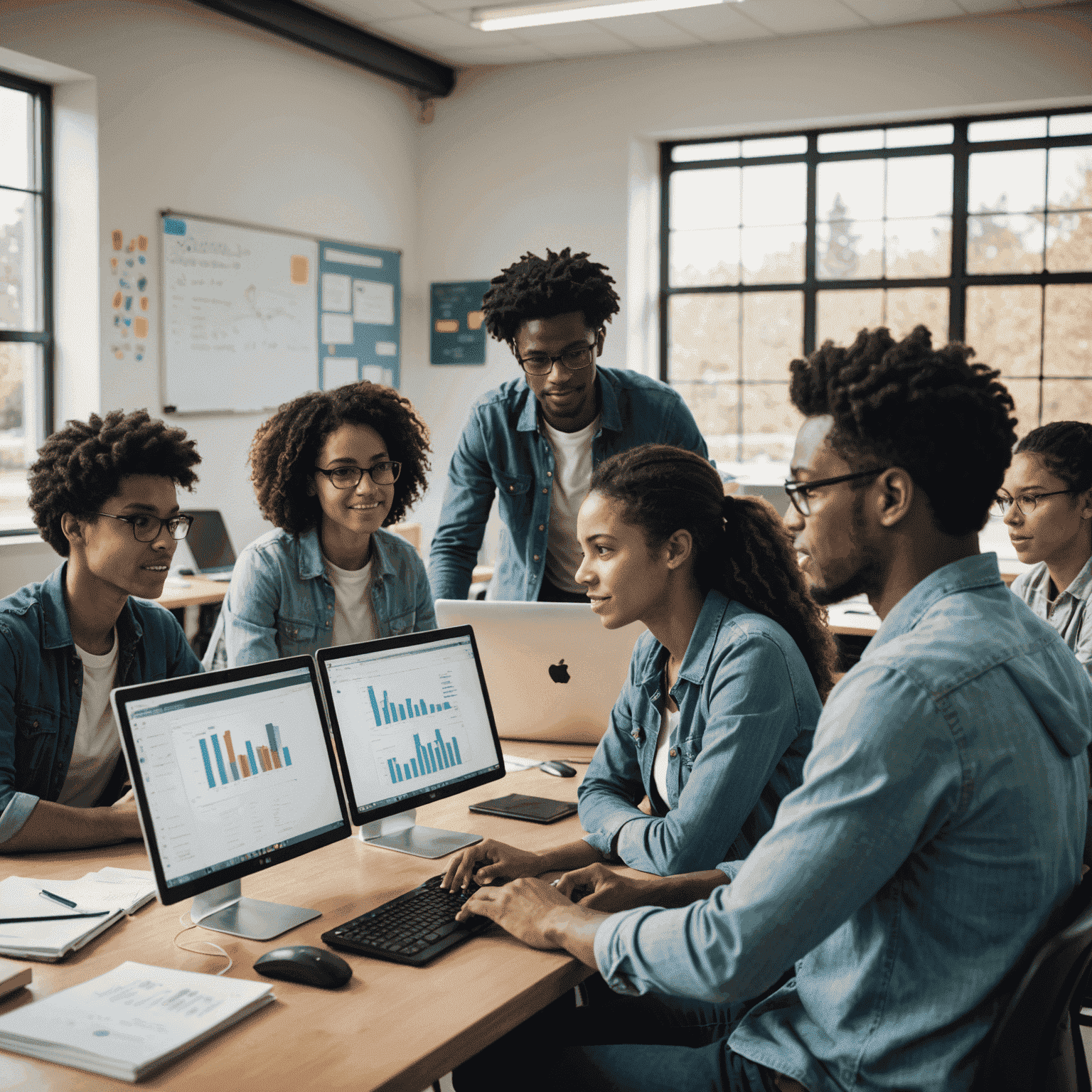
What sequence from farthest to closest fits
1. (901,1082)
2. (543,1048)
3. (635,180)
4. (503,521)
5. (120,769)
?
(635,180) < (503,521) < (120,769) < (543,1048) < (901,1082)

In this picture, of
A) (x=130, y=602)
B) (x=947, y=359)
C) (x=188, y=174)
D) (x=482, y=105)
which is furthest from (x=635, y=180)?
(x=947, y=359)

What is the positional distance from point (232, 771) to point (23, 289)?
397 centimetres

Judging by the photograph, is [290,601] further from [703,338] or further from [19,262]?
[703,338]

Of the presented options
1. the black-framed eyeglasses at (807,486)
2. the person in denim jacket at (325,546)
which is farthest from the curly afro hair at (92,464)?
the black-framed eyeglasses at (807,486)

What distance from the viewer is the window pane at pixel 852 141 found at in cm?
596

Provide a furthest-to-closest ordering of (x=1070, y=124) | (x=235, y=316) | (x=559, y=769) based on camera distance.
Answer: (x=1070, y=124) → (x=235, y=316) → (x=559, y=769)

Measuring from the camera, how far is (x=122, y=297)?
4.91 meters

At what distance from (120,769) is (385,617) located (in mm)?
645

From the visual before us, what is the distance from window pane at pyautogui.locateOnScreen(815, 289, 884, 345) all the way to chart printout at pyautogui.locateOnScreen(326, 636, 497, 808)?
4.65 meters

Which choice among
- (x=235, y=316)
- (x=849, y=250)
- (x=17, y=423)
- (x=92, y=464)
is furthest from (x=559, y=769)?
(x=849, y=250)

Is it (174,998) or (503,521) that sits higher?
(503,521)

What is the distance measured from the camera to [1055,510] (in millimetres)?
2830

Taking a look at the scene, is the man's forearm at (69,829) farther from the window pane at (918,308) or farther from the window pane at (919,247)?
the window pane at (919,247)

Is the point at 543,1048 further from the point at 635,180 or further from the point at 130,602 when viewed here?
the point at 635,180
